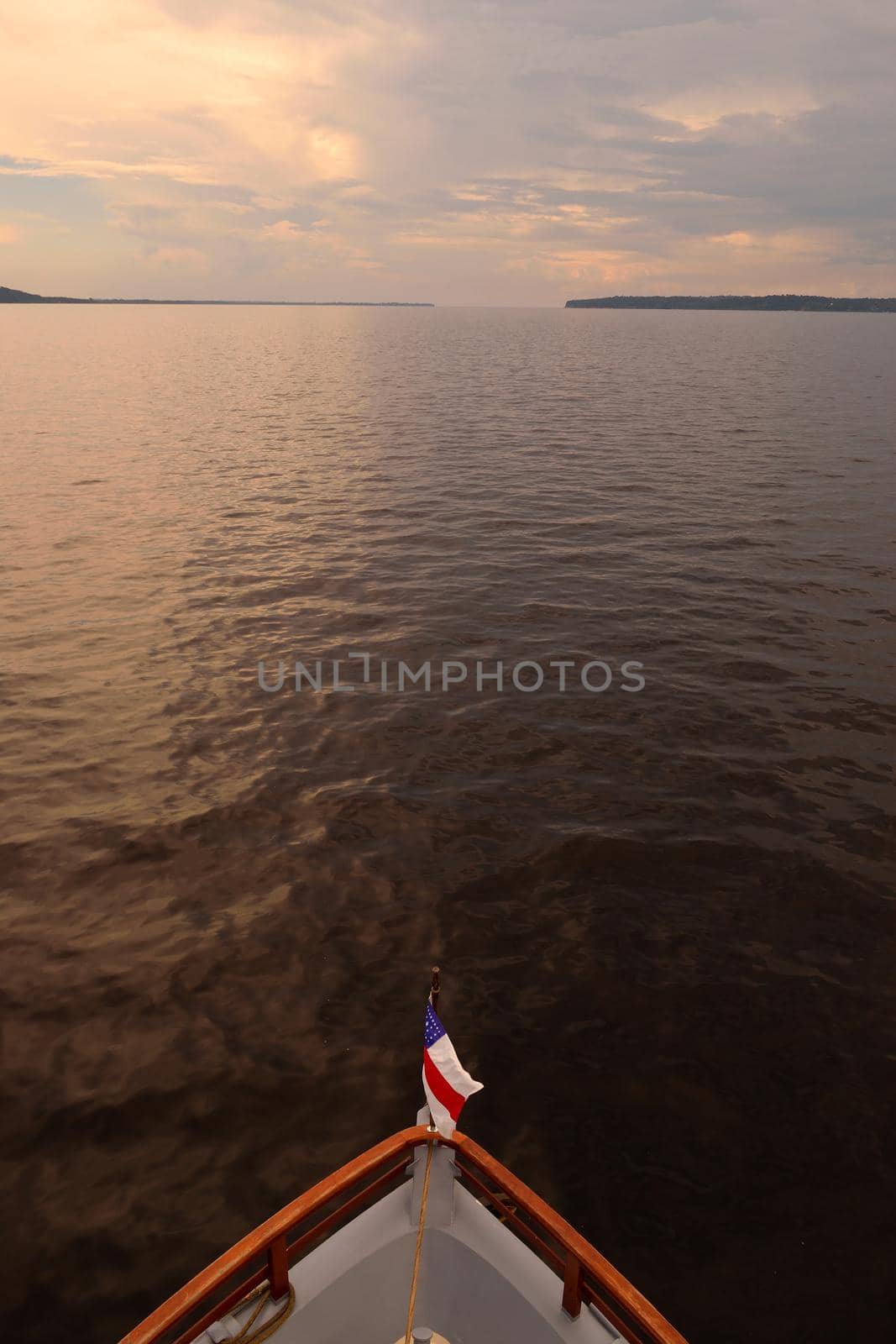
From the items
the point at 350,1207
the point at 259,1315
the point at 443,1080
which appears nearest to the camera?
the point at 259,1315

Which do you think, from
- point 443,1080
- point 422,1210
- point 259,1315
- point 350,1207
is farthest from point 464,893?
point 259,1315

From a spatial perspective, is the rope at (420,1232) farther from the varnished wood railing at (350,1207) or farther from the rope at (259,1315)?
the rope at (259,1315)

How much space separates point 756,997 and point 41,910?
32.5 ft

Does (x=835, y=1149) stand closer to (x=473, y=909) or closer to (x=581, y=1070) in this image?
(x=581, y=1070)

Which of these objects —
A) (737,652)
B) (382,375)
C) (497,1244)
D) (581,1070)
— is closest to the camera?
(497,1244)

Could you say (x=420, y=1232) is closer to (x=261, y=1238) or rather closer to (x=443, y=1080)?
(x=443, y=1080)

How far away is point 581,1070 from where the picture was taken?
9.05 m

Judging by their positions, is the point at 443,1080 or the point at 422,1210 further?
the point at 443,1080

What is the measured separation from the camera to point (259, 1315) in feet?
19.2

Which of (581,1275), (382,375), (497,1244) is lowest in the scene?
(497,1244)

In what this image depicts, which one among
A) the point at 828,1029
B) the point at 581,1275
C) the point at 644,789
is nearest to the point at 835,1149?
the point at 828,1029

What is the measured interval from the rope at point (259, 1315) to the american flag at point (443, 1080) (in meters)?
1.62

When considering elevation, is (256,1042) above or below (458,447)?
below

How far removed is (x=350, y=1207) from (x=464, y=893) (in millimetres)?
5794
